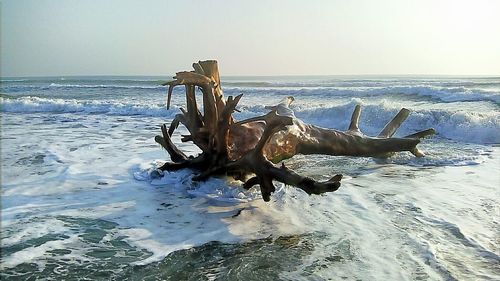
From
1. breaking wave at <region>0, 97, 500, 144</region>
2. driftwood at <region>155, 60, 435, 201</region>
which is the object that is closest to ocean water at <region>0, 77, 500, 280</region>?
driftwood at <region>155, 60, 435, 201</region>

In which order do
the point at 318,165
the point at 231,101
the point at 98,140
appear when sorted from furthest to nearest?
the point at 98,140 → the point at 318,165 → the point at 231,101

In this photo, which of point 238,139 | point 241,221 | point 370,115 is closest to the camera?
point 241,221

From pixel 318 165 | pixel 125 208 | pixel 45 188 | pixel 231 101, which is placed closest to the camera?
pixel 125 208

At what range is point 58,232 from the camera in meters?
3.65

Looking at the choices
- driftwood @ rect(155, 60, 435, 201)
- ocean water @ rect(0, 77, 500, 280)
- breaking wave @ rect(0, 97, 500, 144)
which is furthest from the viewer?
breaking wave @ rect(0, 97, 500, 144)

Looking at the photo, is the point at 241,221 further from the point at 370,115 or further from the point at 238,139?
the point at 370,115

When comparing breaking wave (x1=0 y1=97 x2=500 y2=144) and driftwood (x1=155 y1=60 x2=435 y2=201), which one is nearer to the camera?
driftwood (x1=155 y1=60 x2=435 y2=201)

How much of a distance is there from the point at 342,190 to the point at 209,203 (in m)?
1.56

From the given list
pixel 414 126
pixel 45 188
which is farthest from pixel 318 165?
pixel 414 126

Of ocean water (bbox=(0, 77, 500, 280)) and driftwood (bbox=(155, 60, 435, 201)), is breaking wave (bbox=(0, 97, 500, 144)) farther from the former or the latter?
driftwood (bbox=(155, 60, 435, 201))

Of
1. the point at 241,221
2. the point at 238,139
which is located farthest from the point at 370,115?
the point at 241,221

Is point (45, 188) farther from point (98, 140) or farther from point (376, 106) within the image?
point (376, 106)

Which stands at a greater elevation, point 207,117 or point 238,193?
point 207,117

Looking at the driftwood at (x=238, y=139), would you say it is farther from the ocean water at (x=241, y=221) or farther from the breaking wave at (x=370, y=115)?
the breaking wave at (x=370, y=115)
